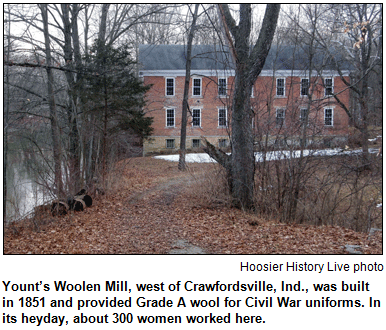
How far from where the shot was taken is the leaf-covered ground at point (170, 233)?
735 centimetres

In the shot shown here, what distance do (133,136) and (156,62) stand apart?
16683mm

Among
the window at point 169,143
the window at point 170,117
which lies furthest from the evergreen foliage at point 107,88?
the window at point 169,143

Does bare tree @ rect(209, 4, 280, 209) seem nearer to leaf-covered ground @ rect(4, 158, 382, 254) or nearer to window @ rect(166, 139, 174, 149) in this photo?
leaf-covered ground @ rect(4, 158, 382, 254)

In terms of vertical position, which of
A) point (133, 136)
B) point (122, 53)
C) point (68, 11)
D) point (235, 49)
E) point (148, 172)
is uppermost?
point (68, 11)

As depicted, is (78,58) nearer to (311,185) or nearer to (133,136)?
(133,136)

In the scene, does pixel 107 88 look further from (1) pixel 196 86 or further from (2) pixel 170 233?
(1) pixel 196 86

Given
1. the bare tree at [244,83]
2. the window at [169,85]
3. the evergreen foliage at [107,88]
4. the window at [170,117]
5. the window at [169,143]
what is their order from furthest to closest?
the window at [169,143], the window at [170,117], the window at [169,85], the evergreen foliage at [107,88], the bare tree at [244,83]

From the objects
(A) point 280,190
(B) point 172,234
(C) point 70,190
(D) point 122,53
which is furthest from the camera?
(D) point 122,53

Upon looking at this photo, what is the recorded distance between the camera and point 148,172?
21.2 m

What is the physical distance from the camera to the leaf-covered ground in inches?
289

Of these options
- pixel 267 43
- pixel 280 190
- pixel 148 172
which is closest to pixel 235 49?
pixel 267 43

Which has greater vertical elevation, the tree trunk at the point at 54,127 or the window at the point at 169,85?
the window at the point at 169,85

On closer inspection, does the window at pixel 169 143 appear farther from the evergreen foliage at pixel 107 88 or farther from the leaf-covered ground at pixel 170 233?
the leaf-covered ground at pixel 170 233

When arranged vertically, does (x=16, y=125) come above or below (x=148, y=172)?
above
